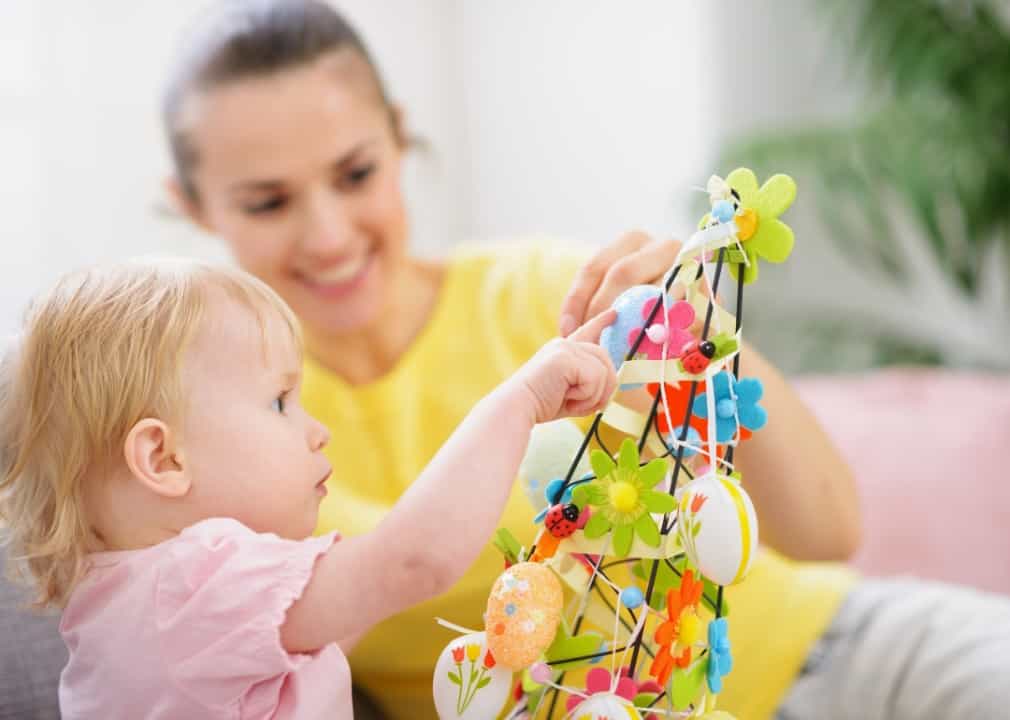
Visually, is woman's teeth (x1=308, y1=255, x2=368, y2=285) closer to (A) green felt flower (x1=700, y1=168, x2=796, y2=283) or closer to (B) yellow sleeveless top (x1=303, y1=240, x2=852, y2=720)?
(B) yellow sleeveless top (x1=303, y1=240, x2=852, y2=720)

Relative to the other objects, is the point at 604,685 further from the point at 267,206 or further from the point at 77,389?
the point at 267,206

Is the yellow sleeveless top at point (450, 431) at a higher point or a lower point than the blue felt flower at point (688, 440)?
lower

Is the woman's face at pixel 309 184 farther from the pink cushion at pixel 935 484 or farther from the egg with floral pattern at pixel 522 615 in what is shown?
the pink cushion at pixel 935 484

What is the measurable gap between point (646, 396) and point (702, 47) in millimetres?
1671

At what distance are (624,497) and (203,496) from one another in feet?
0.69

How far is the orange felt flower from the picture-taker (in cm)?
55

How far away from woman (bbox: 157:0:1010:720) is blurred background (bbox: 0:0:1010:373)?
54cm

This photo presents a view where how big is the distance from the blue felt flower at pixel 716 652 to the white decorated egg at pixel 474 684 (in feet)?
0.32

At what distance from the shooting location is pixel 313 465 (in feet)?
2.04

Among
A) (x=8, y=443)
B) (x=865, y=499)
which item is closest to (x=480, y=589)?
(x=8, y=443)

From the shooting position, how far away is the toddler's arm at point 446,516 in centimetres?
53

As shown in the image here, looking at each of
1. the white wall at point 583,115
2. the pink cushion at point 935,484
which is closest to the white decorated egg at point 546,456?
the pink cushion at point 935,484

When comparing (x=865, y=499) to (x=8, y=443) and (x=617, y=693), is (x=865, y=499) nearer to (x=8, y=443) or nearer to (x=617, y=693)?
(x=617, y=693)

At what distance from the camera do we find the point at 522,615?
53cm
